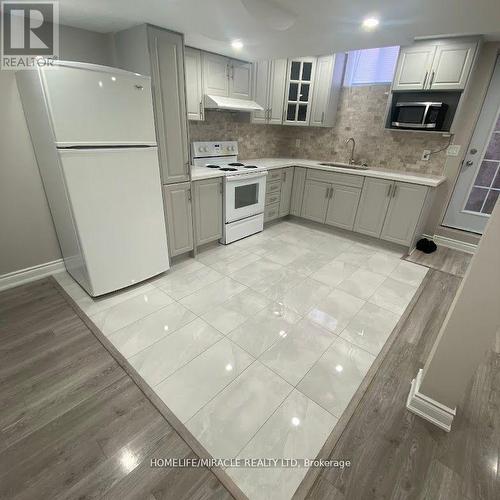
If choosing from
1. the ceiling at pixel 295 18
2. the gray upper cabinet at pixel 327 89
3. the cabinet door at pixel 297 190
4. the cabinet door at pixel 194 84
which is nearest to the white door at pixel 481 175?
the ceiling at pixel 295 18

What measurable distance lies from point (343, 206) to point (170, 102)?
7.91 ft

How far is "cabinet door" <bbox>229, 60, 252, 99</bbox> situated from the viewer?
312cm

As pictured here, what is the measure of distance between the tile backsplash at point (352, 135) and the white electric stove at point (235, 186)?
0.17m

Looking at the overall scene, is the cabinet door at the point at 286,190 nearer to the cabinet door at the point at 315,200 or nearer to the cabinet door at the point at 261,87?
the cabinet door at the point at 315,200

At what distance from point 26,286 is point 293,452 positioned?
2.60 m

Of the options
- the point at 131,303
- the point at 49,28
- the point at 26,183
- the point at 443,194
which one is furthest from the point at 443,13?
the point at 26,183

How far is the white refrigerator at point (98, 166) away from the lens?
175 centimetres

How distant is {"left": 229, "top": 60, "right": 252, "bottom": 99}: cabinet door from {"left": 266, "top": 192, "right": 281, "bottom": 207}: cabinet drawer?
1257 millimetres

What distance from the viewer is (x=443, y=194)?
3395 millimetres

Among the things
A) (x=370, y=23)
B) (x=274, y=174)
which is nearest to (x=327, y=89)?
(x=274, y=174)

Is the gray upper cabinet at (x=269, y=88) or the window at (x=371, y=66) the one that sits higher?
the window at (x=371, y=66)

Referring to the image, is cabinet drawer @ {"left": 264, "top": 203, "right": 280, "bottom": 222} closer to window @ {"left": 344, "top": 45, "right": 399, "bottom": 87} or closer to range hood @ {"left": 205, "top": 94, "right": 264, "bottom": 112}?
range hood @ {"left": 205, "top": 94, "right": 264, "bottom": 112}

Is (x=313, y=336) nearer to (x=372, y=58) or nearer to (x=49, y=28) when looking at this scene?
(x=49, y=28)

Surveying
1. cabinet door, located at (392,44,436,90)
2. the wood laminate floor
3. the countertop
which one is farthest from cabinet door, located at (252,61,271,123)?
the wood laminate floor
